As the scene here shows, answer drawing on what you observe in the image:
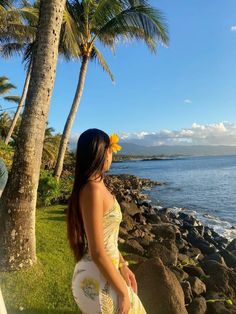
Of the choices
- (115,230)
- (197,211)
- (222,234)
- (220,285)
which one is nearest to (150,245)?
(220,285)

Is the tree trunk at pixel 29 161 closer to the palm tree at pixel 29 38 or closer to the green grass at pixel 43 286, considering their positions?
the green grass at pixel 43 286

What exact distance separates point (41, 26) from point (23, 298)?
13.2 feet

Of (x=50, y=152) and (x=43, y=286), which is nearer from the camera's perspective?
(x=43, y=286)

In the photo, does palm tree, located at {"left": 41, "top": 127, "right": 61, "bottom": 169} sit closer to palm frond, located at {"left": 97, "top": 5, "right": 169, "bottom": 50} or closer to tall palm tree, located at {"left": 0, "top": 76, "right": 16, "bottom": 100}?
tall palm tree, located at {"left": 0, "top": 76, "right": 16, "bottom": 100}

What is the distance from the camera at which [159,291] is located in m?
5.48

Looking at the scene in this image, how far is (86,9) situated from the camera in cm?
1525

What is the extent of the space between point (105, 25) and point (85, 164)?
1392 cm

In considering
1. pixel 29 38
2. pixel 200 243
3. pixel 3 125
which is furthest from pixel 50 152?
pixel 200 243

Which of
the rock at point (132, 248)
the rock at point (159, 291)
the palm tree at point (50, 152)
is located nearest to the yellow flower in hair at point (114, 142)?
the rock at point (159, 291)

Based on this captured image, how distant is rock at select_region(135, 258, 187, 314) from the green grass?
3.43 ft

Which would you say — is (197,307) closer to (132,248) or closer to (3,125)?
(132,248)

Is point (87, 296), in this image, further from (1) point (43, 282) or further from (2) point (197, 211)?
(2) point (197, 211)

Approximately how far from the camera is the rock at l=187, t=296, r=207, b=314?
5812mm

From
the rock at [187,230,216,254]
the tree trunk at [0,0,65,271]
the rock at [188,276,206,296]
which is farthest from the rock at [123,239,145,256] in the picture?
the rock at [187,230,216,254]
